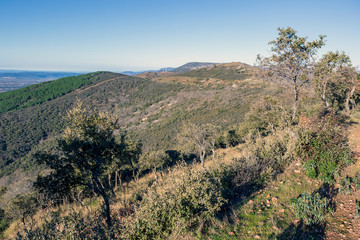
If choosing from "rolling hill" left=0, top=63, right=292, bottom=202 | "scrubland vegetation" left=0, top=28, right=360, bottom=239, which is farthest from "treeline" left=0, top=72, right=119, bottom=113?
"scrubland vegetation" left=0, top=28, right=360, bottom=239

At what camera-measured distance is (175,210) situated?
4.61 meters

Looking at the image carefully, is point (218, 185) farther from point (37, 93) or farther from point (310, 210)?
point (37, 93)

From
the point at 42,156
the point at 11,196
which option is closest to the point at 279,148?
the point at 42,156

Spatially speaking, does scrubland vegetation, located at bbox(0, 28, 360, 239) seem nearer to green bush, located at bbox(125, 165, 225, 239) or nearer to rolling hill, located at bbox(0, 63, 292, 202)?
green bush, located at bbox(125, 165, 225, 239)

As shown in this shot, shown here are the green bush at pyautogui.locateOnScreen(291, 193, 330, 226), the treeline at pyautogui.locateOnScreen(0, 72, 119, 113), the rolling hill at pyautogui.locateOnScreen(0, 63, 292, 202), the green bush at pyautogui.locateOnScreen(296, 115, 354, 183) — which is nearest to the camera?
the green bush at pyautogui.locateOnScreen(291, 193, 330, 226)

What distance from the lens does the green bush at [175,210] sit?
4316 mm

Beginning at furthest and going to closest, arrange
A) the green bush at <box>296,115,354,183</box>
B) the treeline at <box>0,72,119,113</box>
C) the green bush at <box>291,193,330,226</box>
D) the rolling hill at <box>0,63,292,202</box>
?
the treeline at <box>0,72,119,113</box>
the rolling hill at <box>0,63,292,202</box>
the green bush at <box>296,115,354,183</box>
the green bush at <box>291,193,330,226</box>

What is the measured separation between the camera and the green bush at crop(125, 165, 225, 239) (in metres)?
4.32

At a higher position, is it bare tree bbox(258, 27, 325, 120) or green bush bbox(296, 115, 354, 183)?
bare tree bbox(258, 27, 325, 120)

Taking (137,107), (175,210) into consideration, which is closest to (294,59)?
(175,210)

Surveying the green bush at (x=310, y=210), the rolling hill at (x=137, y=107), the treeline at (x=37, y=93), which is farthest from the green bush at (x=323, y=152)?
the treeline at (x=37, y=93)

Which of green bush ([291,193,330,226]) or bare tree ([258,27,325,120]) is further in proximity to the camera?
bare tree ([258,27,325,120])

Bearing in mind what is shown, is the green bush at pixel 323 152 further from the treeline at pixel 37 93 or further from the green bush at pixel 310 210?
the treeline at pixel 37 93

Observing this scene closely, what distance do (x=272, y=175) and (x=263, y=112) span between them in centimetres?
865
